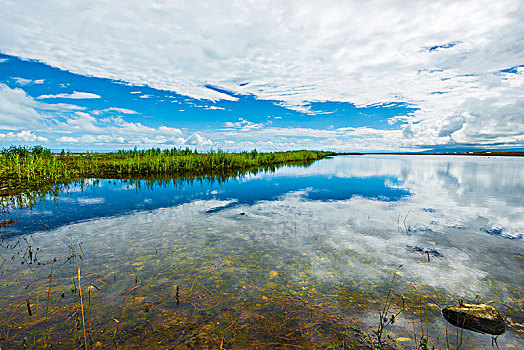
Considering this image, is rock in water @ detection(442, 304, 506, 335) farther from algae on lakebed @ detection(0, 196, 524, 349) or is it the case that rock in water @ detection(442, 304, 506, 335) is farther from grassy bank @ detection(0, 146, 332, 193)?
grassy bank @ detection(0, 146, 332, 193)

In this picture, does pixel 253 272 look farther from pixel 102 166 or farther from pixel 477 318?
pixel 102 166

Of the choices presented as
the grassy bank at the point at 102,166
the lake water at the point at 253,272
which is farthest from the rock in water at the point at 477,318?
the grassy bank at the point at 102,166

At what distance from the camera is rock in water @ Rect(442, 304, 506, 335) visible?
304 cm

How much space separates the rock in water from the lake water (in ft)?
0.44

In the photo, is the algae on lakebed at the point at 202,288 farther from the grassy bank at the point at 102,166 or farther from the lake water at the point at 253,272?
the grassy bank at the point at 102,166

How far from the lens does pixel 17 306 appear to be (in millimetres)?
3410

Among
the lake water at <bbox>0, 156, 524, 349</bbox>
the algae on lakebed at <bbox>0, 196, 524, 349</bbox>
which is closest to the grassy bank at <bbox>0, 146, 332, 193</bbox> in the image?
the lake water at <bbox>0, 156, 524, 349</bbox>

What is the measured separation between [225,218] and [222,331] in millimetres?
5080

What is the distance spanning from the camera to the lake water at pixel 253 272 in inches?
120

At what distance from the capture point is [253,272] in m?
4.49

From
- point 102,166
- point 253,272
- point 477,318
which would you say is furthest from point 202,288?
point 102,166

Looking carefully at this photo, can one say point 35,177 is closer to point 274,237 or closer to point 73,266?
point 73,266

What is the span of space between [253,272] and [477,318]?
10.9 ft

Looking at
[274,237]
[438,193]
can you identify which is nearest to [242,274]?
[274,237]
